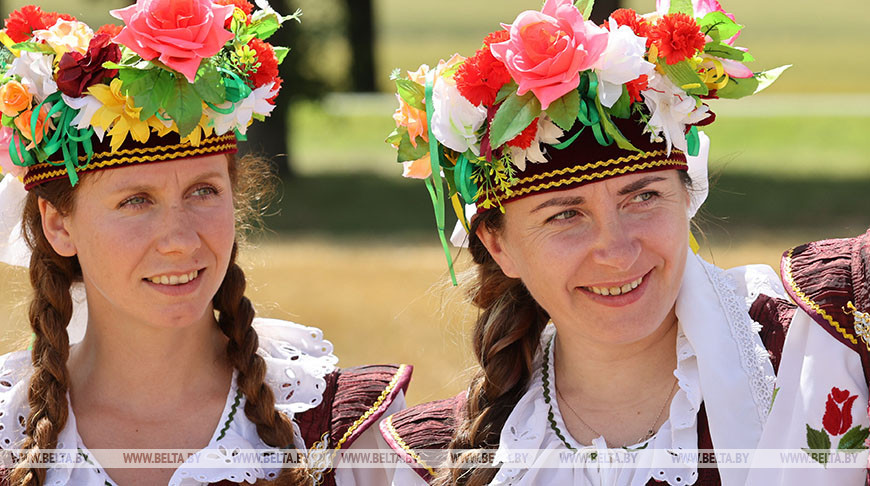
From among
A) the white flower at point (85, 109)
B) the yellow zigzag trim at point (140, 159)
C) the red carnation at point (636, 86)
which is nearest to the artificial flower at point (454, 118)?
the red carnation at point (636, 86)

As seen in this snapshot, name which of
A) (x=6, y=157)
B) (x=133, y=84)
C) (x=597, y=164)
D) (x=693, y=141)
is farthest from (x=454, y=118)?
(x=6, y=157)

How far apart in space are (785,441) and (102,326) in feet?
6.29

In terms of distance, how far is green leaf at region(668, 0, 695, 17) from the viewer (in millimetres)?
2805

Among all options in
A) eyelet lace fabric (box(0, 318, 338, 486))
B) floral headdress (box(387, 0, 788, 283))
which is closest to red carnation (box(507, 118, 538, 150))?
floral headdress (box(387, 0, 788, 283))

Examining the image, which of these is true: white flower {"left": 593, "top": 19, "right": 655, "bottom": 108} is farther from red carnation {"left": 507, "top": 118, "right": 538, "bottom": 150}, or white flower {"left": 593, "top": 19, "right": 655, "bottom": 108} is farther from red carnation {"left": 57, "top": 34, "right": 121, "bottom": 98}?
red carnation {"left": 57, "top": 34, "right": 121, "bottom": 98}

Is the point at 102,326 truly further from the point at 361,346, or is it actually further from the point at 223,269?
the point at 361,346

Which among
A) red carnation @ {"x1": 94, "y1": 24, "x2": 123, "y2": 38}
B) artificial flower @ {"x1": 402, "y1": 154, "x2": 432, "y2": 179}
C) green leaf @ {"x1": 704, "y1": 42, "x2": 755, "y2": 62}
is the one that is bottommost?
artificial flower @ {"x1": 402, "y1": 154, "x2": 432, "y2": 179}

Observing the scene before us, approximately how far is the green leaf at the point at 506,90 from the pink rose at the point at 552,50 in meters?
0.06

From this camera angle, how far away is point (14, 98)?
10.1 ft

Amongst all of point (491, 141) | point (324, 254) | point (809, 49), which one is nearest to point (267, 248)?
point (324, 254)

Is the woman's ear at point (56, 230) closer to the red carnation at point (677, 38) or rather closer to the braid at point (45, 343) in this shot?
the braid at point (45, 343)

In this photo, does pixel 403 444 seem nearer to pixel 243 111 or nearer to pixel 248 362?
pixel 248 362

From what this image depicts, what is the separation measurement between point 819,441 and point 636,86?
0.92 meters

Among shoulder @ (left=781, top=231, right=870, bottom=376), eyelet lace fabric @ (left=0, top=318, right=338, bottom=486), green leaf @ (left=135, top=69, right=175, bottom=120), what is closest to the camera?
shoulder @ (left=781, top=231, right=870, bottom=376)
